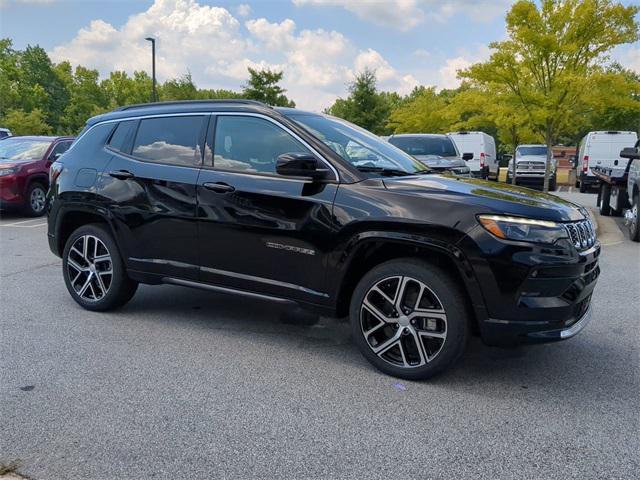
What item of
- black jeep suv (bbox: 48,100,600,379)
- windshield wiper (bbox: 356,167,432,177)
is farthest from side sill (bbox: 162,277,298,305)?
windshield wiper (bbox: 356,167,432,177)

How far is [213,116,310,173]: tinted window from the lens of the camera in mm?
3945

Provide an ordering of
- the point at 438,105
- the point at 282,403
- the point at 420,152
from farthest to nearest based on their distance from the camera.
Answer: the point at 438,105
the point at 420,152
the point at 282,403

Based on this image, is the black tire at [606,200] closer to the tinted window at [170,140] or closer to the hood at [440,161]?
the hood at [440,161]

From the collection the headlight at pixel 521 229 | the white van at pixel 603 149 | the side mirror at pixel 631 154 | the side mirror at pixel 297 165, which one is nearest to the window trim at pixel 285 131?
the side mirror at pixel 297 165

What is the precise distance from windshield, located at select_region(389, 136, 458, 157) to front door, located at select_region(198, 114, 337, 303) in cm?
839

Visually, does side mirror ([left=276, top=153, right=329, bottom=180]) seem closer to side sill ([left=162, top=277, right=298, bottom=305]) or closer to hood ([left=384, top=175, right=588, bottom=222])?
hood ([left=384, top=175, right=588, bottom=222])

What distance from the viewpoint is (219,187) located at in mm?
4031

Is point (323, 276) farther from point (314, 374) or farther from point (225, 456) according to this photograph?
point (225, 456)

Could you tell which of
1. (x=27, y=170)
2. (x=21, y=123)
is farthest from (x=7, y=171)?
(x=21, y=123)

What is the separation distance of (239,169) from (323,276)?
1.08m

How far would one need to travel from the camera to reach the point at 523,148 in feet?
78.1

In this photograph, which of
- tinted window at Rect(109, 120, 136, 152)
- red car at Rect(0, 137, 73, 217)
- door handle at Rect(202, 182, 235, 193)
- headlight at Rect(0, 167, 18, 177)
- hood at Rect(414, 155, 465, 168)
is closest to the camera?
door handle at Rect(202, 182, 235, 193)

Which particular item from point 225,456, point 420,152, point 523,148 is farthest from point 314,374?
point 523,148

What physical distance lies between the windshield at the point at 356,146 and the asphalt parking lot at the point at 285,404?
1450 mm
